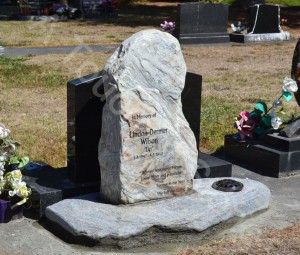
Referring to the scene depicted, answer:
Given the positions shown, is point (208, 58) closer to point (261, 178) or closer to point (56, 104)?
point (56, 104)

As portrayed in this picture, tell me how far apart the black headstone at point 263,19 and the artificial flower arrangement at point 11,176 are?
47.1ft

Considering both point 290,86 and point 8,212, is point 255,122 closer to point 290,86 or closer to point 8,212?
point 290,86

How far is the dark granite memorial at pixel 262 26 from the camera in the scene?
19578mm

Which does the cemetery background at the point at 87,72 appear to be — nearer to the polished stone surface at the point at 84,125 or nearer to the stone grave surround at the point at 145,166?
the polished stone surface at the point at 84,125

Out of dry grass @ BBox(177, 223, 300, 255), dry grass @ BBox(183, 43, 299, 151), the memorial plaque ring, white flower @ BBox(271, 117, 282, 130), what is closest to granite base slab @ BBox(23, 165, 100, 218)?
the memorial plaque ring

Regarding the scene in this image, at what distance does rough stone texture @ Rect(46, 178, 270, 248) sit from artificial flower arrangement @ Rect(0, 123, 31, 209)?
0.28 metres

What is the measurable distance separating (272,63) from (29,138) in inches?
338

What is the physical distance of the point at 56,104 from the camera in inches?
430

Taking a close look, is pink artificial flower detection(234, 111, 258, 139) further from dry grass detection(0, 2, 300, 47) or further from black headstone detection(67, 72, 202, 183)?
dry grass detection(0, 2, 300, 47)

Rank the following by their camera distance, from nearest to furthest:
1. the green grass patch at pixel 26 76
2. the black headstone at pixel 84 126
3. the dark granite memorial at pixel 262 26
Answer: the black headstone at pixel 84 126 < the green grass patch at pixel 26 76 < the dark granite memorial at pixel 262 26

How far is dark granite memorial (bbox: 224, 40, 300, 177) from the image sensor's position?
24.0 feet

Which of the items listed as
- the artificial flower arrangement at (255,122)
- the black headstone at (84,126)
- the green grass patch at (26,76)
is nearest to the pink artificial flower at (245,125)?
the artificial flower arrangement at (255,122)

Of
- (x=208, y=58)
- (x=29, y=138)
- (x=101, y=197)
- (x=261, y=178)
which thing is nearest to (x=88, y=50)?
(x=208, y=58)

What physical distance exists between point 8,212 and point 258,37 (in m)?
14.8
